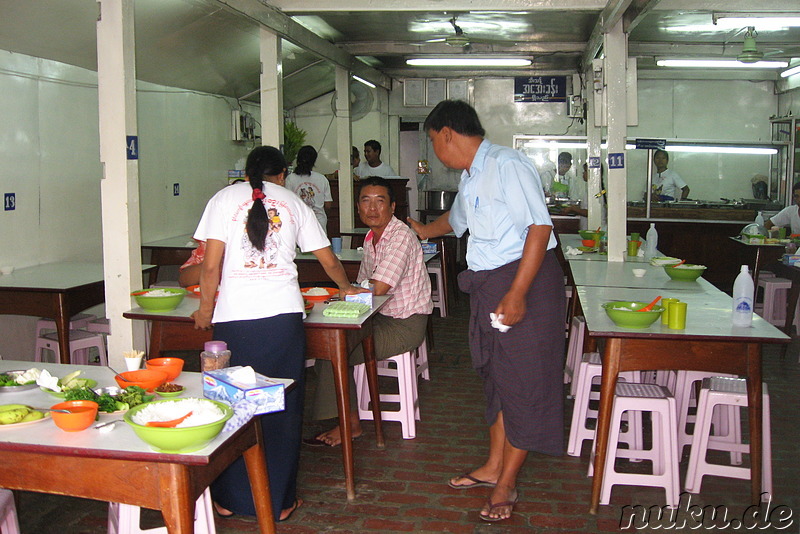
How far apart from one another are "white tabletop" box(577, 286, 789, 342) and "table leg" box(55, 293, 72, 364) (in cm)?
325

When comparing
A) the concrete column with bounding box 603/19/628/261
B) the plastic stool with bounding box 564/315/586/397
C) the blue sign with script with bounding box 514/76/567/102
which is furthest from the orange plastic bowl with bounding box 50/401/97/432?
the blue sign with script with bounding box 514/76/567/102

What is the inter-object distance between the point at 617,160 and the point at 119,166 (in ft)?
13.1

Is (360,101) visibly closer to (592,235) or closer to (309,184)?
(309,184)

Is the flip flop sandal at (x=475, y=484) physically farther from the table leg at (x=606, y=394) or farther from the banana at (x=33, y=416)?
the banana at (x=33, y=416)

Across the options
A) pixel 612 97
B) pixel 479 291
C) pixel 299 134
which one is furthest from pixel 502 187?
pixel 299 134

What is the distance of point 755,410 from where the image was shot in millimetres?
3553

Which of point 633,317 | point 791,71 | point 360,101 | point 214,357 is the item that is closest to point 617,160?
point 633,317

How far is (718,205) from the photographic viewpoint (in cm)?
1084

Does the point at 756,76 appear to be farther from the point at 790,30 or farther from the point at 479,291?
the point at 479,291

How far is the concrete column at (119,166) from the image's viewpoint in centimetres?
421

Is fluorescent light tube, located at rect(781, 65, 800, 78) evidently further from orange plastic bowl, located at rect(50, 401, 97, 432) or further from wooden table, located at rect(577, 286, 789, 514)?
orange plastic bowl, located at rect(50, 401, 97, 432)

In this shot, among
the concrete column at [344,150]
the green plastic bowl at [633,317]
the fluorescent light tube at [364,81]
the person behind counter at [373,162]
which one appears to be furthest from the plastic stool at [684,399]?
the fluorescent light tube at [364,81]

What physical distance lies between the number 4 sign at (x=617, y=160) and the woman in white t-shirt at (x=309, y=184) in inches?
133

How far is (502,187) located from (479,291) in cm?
51
